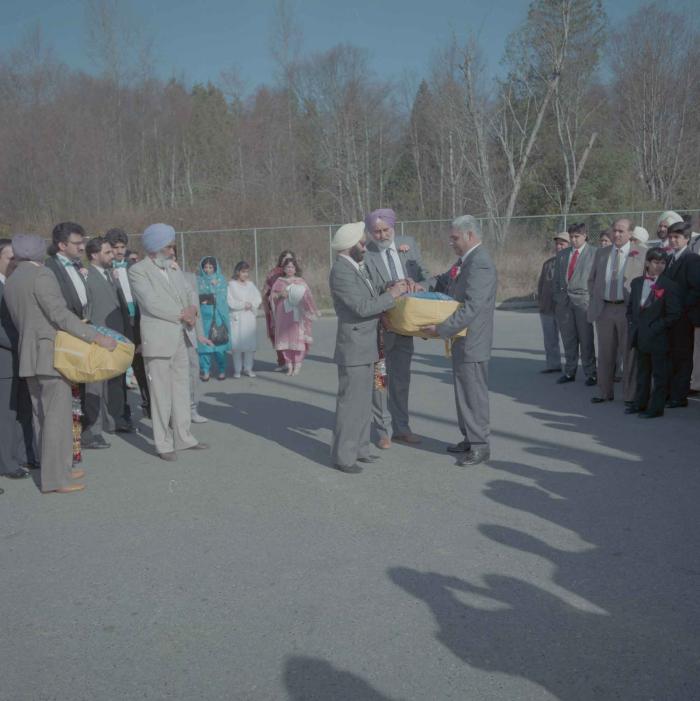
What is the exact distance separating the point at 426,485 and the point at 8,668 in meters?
3.34

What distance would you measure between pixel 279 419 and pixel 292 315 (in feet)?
11.1

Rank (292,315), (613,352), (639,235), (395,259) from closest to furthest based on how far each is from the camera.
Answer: (395,259) → (613,352) → (639,235) → (292,315)

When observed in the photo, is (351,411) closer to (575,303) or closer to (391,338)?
(391,338)

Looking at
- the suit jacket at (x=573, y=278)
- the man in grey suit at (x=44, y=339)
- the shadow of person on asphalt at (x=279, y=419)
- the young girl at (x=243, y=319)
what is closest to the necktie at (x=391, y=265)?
the shadow of person on asphalt at (x=279, y=419)

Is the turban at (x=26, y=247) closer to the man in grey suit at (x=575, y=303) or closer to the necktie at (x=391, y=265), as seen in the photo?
the necktie at (x=391, y=265)

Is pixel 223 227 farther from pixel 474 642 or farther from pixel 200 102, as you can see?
pixel 474 642

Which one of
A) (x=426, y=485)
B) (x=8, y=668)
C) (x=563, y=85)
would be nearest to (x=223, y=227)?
(x=563, y=85)

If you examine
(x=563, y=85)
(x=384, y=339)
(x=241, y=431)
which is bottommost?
(x=241, y=431)

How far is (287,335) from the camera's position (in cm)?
1159

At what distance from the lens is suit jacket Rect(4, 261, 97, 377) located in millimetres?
5891

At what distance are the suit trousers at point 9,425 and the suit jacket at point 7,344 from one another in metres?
0.08

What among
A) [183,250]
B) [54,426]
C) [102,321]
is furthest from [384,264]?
[183,250]

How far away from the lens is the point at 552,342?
10844 mm

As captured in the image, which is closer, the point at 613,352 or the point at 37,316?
the point at 37,316
